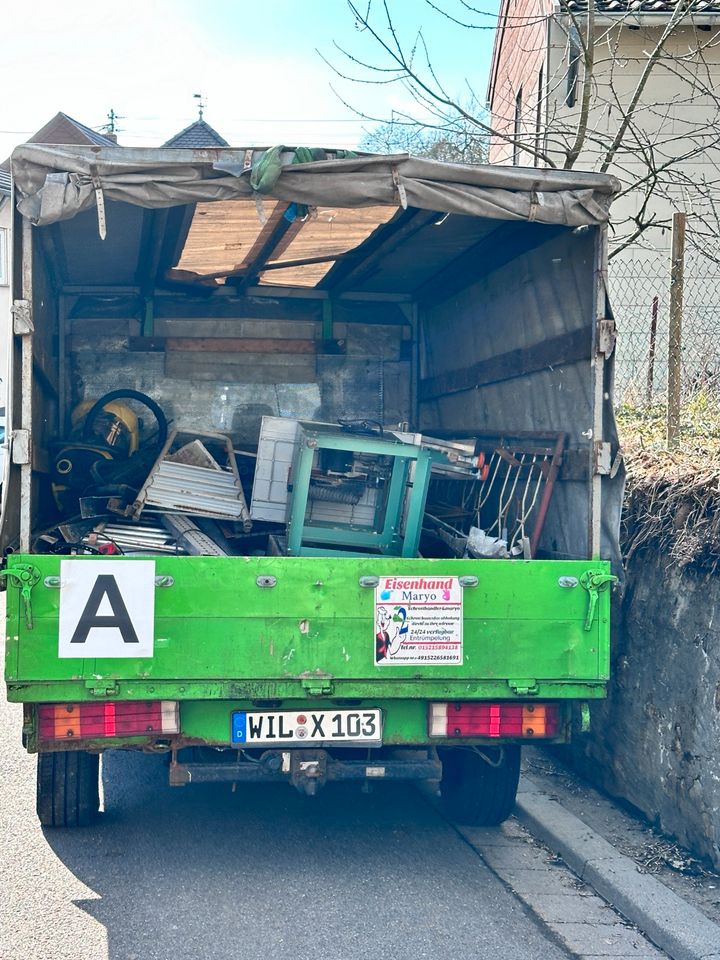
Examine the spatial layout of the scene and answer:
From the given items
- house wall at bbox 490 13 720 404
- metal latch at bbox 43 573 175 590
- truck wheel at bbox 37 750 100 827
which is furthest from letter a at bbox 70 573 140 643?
house wall at bbox 490 13 720 404

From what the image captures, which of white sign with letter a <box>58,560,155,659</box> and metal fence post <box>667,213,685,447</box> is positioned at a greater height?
metal fence post <box>667,213,685,447</box>

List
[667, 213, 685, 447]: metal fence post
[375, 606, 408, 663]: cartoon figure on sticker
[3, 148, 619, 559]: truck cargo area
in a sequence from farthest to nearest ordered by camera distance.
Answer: [667, 213, 685, 447]: metal fence post < [3, 148, 619, 559]: truck cargo area < [375, 606, 408, 663]: cartoon figure on sticker

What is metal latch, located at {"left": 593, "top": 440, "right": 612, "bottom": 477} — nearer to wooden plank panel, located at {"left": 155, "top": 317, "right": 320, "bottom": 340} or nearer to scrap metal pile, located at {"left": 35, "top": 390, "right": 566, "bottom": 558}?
scrap metal pile, located at {"left": 35, "top": 390, "right": 566, "bottom": 558}

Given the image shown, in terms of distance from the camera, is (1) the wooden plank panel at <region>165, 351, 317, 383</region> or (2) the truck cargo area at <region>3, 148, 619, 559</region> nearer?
(2) the truck cargo area at <region>3, 148, 619, 559</region>

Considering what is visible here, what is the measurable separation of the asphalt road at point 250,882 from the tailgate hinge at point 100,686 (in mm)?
862

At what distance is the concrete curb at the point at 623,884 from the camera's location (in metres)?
4.05

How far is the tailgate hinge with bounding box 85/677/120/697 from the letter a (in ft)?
0.55

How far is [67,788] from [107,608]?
127 cm

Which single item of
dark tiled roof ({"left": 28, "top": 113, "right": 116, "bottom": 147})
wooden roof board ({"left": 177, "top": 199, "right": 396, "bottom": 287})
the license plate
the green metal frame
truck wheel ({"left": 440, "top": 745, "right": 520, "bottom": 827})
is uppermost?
dark tiled roof ({"left": 28, "top": 113, "right": 116, "bottom": 147})

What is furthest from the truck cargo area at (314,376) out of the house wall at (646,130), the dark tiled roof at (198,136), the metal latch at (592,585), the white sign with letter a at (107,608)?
the dark tiled roof at (198,136)

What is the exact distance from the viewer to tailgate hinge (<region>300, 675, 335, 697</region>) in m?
4.50

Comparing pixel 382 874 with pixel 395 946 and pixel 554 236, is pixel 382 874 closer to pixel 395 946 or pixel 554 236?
pixel 395 946

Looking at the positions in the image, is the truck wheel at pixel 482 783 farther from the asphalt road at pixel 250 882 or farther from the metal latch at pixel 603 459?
the metal latch at pixel 603 459

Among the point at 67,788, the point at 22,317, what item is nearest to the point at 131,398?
the point at 22,317
